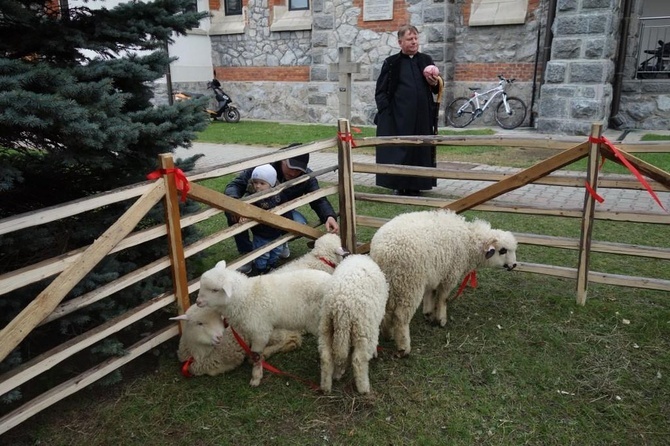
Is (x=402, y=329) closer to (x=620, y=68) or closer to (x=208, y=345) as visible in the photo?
(x=208, y=345)

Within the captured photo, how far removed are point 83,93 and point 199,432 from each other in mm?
2061

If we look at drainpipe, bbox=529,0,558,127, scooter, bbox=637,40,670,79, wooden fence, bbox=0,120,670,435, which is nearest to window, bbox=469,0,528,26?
drainpipe, bbox=529,0,558,127

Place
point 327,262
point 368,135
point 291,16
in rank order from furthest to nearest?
1. point 291,16
2. point 368,135
3. point 327,262

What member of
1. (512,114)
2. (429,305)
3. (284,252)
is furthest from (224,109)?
(429,305)

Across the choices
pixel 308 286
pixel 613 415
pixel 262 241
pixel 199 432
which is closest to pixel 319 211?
pixel 262 241

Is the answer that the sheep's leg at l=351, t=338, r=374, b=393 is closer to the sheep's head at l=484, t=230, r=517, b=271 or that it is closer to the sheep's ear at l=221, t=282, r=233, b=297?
the sheep's ear at l=221, t=282, r=233, b=297

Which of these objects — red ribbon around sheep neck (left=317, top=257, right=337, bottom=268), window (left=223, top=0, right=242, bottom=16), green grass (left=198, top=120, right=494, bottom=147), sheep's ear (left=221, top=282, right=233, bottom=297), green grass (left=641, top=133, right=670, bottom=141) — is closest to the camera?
sheep's ear (left=221, top=282, right=233, bottom=297)

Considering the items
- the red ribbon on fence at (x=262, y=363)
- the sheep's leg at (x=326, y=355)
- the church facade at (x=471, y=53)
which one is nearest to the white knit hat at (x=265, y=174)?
the red ribbon on fence at (x=262, y=363)

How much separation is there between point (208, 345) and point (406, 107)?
5.04 m

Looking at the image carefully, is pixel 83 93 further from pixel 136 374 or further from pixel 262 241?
pixel 262 241

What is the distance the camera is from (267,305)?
3443 mm

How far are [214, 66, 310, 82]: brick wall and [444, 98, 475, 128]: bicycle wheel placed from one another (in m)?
4.84

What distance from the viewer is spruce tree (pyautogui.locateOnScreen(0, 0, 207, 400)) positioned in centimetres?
292

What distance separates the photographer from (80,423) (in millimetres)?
3227
